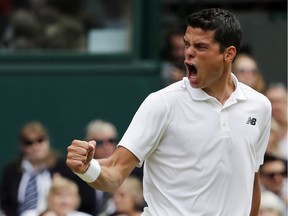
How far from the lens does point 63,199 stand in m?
9.03

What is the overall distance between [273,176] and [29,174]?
78.4 inches

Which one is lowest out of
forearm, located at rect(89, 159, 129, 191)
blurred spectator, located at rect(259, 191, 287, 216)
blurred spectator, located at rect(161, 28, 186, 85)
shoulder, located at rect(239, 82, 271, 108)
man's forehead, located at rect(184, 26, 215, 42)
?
blurred spectator, located at rect(259, 191, 287, 216)

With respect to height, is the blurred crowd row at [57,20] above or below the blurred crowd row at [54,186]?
above

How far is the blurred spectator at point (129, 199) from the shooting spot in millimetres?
9117

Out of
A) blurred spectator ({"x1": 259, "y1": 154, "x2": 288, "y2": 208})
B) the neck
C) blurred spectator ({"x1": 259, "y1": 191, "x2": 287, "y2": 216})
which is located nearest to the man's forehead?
the neck

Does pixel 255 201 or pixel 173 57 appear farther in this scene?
pixel 173 57

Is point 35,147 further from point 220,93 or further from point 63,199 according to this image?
point 220,93

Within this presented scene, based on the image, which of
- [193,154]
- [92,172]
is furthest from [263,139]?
[92,172]

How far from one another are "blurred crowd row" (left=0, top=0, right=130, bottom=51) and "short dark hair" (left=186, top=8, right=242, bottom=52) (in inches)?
211

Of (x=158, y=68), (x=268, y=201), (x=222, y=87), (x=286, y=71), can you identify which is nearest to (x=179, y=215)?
(x=222, y=87)

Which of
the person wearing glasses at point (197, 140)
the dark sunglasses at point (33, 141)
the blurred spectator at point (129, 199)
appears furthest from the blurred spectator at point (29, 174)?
the person wearing glasses at point (197, 140)

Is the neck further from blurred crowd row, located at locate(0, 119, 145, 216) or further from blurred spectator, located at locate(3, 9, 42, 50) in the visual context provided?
blurred spectator, located at locate(3, 9, 42, 50)

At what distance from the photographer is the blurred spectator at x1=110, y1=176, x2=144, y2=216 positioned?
9.12 metres

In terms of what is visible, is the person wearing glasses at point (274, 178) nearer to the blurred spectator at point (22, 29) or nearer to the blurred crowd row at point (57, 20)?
the blurred crowd row at point (57, 20)
